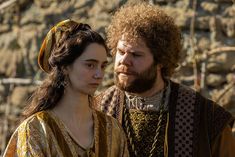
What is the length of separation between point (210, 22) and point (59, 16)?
1.22m

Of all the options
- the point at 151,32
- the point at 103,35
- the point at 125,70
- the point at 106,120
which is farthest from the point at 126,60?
the point at 103,35

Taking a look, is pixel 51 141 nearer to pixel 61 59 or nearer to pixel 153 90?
pixel 61 59

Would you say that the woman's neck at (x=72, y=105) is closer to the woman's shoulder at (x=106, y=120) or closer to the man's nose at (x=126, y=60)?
the woman's shoulder at (x=106, y=120)

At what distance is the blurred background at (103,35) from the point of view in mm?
5344

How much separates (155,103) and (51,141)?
89 centimetres

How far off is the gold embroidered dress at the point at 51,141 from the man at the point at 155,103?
468 millimetres

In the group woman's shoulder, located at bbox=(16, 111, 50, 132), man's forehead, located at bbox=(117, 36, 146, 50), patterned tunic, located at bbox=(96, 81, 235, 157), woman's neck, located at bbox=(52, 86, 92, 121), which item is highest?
man's forehead, located at bbox=(117, 36, 146, 50)

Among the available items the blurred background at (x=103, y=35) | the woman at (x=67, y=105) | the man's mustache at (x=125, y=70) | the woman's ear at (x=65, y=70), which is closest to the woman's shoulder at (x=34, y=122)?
the woman at (x=67, y=105)

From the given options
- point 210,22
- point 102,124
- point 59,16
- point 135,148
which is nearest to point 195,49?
point 210,22

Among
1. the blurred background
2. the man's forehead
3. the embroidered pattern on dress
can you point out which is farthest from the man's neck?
the blurred background

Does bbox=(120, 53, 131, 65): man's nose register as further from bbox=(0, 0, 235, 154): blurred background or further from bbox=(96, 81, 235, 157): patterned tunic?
bbox=(0, 0, 235, 154): blurred background

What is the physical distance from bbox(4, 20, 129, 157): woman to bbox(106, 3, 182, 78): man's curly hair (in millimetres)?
593

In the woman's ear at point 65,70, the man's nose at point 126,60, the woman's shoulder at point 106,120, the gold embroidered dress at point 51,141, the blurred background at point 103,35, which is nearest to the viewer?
the gold embroidered dress at point 51,141

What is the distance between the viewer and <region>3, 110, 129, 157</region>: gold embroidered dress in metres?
3.30
